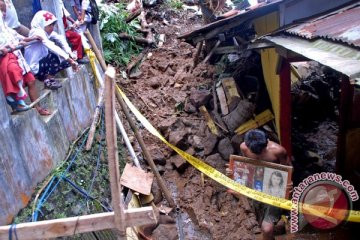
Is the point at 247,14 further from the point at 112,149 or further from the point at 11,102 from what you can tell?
the point at 112,149

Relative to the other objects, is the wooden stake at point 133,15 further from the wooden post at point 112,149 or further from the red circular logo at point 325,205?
the wooden post at point 112,149

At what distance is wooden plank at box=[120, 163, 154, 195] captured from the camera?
22.5ft

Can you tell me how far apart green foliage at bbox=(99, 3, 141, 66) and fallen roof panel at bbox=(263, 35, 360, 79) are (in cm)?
769

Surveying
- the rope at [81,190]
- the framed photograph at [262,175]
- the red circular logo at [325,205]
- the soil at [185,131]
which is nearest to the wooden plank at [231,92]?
Result: the soil at [185,131]

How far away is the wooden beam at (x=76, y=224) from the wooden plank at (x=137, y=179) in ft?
13.1

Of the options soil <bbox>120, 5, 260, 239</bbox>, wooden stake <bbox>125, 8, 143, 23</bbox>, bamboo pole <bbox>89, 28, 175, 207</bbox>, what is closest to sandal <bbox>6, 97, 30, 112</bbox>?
bamboo pole <bbox>89, 28, 175, 207</bbox>

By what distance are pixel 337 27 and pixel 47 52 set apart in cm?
446

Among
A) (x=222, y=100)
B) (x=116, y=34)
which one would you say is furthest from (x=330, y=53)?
(x=116, y=34)

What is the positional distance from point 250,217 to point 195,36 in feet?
11.7

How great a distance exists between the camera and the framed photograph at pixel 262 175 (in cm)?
530

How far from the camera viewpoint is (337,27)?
15.6 feet

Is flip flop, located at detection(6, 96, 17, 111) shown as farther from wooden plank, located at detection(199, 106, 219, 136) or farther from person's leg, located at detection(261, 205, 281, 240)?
wooden plank, located at detection(199, 106, 219, 136)

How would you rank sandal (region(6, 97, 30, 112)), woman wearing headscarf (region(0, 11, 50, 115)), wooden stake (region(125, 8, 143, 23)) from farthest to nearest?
wooden stake (region(125, 8, 143, 23)) → sandal (region(6, 97, 30, 112)) → woman wearing headscarf (region(0, 11, 50, 115))

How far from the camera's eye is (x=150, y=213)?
103 inches
